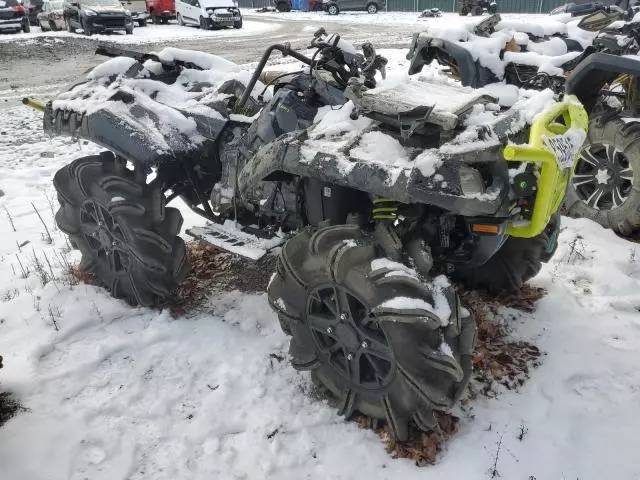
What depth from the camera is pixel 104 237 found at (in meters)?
4.04

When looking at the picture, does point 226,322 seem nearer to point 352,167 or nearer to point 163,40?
point 352,167

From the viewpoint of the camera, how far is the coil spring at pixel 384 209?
2.84 m

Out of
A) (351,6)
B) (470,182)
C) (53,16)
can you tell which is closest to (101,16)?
(53,16)

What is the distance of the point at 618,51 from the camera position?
208 inches

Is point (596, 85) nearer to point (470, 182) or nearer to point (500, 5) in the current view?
point (470, 182)

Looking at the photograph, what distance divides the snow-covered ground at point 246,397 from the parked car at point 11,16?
22.4 meters

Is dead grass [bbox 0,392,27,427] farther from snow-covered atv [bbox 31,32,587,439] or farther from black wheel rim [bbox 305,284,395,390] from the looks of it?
black wheel rim [bbox 305,284,395,390]

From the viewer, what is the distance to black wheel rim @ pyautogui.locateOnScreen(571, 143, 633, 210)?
484cm

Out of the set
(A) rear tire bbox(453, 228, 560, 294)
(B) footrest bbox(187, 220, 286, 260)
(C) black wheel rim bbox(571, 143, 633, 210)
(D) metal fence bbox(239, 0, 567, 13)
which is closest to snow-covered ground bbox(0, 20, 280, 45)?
(D) metal fence bbox(239, 0, 567, 13)

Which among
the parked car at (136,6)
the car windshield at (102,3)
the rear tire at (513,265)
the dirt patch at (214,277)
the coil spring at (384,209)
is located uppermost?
the car windshield at (102,3)

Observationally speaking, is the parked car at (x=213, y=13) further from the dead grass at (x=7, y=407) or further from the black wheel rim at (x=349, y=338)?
the black wheel rim at (x=349, y=338)

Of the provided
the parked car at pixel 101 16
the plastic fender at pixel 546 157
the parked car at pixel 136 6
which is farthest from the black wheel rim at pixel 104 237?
the parked car at pixel 136 6

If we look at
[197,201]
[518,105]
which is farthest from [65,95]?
[518,105]

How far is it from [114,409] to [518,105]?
2792 millimetres
